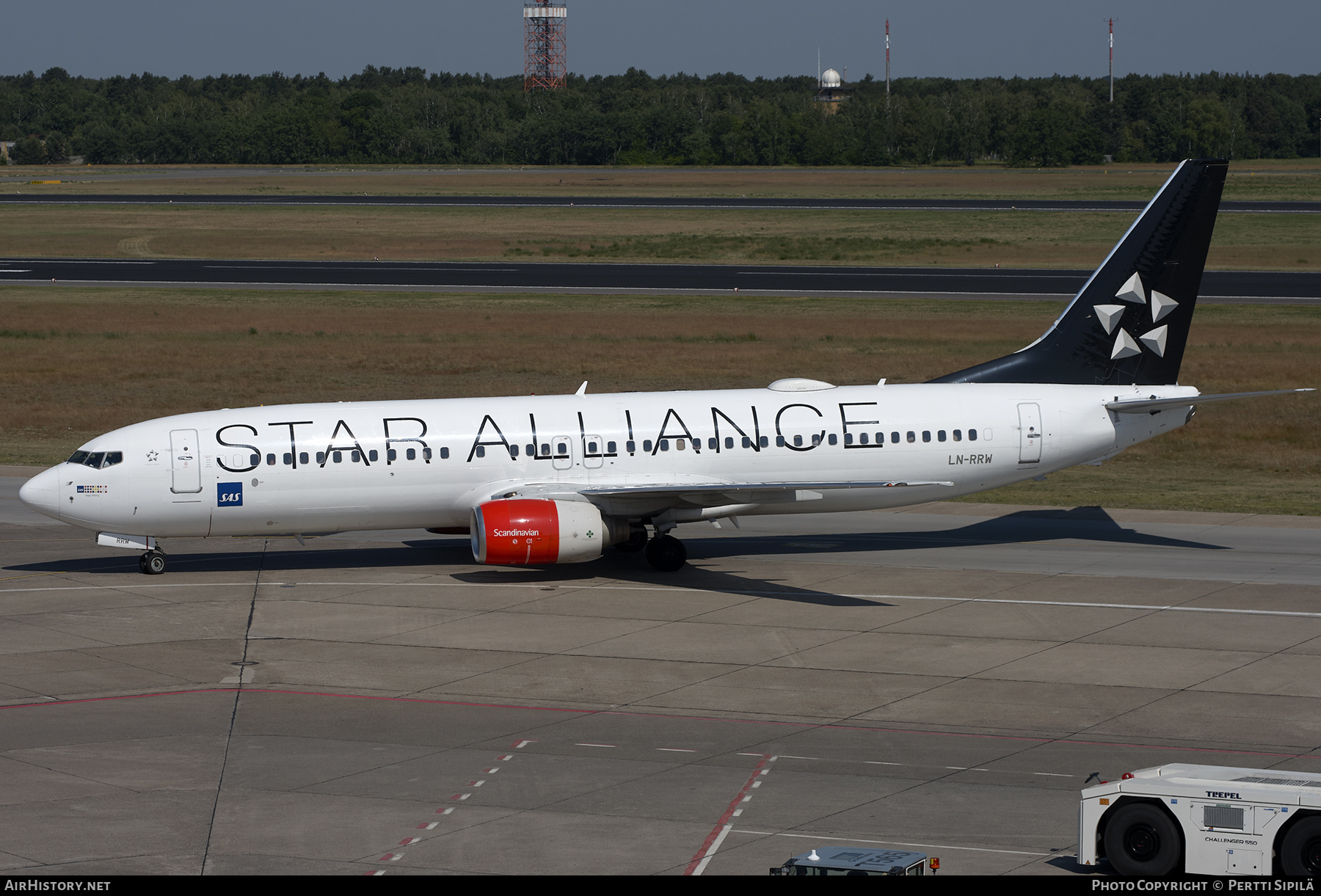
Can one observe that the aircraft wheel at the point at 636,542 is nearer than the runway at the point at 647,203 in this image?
Yes

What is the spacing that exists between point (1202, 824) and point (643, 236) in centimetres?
11820

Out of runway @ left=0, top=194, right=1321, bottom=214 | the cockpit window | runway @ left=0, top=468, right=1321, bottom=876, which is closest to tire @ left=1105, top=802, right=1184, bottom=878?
runway @ left=0, top=468, right=1321, bottom=876

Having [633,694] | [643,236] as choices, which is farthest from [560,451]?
[643,236]

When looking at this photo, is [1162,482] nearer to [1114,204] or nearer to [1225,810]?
[1225,810]

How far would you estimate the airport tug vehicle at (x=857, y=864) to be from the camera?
16.5 m

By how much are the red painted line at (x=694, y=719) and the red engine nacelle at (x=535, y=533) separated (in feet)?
24.9

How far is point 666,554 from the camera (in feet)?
125

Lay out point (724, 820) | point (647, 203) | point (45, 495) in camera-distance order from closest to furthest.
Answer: point (724, 820) < point (45, 495) < point (647, 203)

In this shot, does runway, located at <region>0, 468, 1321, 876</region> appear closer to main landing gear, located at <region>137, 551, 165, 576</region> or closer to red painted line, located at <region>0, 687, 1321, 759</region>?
red painted line, located at <region>0, 687, 1321, 759</region>

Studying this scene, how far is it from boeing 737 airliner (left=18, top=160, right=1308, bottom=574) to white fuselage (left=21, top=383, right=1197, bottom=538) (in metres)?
0.05

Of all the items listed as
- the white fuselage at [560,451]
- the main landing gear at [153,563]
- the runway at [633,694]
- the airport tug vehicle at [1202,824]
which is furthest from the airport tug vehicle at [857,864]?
the main landing gear at [153,563]

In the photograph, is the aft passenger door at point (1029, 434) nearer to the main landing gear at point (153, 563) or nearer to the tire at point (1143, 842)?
the tire at point (1143, 842)

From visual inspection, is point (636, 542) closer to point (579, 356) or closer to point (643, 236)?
point (579, 356)

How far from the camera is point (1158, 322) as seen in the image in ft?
136
